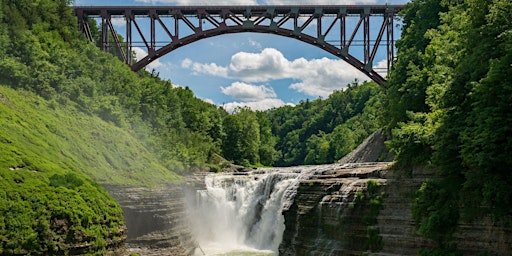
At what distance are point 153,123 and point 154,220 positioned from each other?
21.1m

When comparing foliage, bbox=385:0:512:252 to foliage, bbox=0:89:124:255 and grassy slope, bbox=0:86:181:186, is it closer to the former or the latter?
foliage, bbox=0:89:124:255

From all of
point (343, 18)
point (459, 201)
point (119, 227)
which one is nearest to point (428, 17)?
point (343, 18)

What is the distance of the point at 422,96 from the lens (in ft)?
113

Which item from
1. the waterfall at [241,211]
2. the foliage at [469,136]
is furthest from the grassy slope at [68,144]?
the foliage at [469,136]

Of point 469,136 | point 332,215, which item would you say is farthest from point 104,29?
point 469,136

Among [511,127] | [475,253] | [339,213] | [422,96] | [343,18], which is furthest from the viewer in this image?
[343,18]

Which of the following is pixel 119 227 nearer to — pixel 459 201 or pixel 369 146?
pixel 459 201

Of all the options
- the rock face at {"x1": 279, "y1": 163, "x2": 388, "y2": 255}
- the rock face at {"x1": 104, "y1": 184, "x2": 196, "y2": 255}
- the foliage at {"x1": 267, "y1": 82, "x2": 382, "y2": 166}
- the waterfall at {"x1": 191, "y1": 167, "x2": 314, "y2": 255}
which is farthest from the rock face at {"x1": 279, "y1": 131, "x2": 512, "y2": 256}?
the foliage at {"x1": 267, "y1": 82, "x2": 382, "y2": 166}

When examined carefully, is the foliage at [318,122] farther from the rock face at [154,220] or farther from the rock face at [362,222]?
the rock face at [362,222]

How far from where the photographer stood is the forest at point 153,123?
69.0 ft

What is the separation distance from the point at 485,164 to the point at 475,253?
11.7 ft

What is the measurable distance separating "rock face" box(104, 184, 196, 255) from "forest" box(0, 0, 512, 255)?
124cm

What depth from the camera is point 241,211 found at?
46438mm

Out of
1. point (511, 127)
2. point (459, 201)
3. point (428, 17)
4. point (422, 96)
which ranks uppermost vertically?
point (428, 17)
